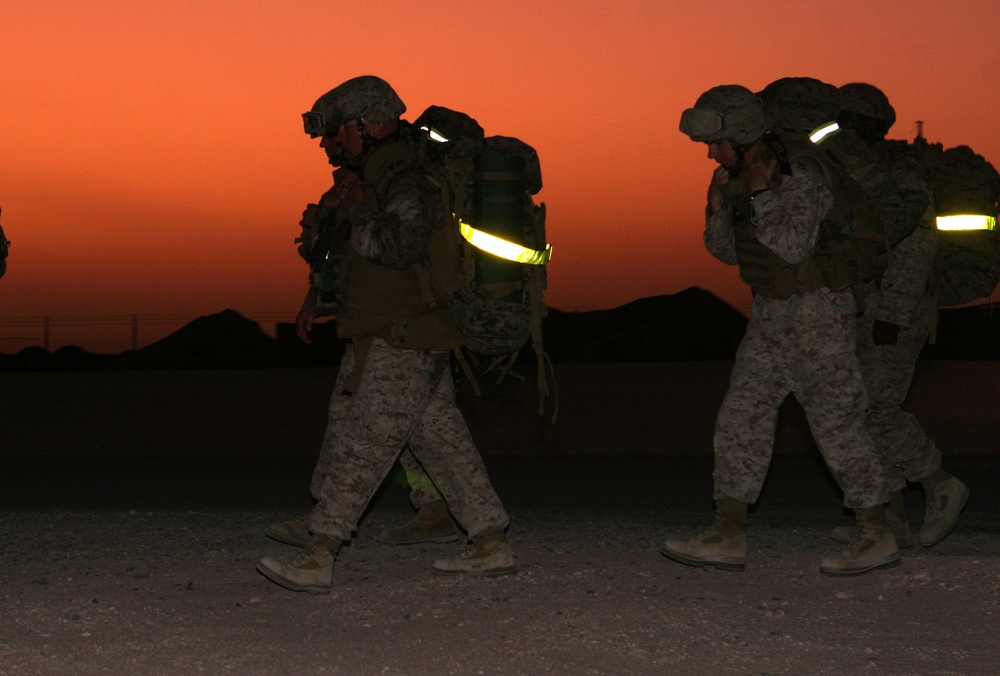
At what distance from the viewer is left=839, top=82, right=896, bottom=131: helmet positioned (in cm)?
634

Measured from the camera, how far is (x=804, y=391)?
225 inches

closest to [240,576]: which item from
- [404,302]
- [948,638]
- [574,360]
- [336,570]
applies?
[336,570]

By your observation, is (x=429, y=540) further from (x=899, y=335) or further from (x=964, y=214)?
(x=964, y=214)

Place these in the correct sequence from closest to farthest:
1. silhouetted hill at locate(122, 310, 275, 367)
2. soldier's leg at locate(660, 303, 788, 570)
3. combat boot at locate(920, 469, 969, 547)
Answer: soldier's leg at locate(660, 303, 788, 570) < combat boot at locate(920, 469, 969, 547) < silhouetted hill at locate(122, 310, 275, 367)

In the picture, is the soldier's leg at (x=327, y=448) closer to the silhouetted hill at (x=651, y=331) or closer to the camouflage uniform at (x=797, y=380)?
the camouflage uniform at (x=797, y=380)

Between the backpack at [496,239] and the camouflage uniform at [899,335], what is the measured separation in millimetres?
1819

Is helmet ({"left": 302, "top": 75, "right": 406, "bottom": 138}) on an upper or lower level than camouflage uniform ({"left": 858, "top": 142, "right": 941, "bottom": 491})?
upper

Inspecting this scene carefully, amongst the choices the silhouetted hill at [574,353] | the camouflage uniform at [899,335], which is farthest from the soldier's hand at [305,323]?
the silhouetted hill at [574,353]

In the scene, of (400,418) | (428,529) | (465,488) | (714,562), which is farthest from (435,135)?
(714,562)

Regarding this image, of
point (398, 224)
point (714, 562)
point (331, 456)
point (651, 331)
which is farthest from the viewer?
point (651, 331)

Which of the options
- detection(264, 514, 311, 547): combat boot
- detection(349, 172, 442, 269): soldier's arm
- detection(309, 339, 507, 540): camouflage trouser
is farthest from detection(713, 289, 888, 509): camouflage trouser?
detection(264, 514, 311, 547): combat boot

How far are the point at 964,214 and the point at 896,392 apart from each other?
91 centimetres

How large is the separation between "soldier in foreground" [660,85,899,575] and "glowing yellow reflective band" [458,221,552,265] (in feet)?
2.84

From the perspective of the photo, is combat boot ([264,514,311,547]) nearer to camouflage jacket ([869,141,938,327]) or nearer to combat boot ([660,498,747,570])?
combat boot ([660,498,747,570])
